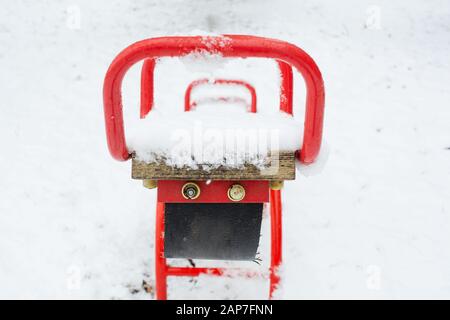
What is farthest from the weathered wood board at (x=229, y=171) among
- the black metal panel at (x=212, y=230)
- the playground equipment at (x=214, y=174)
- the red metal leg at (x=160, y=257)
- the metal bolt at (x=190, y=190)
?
the red metal leg at (x=160, y=257)

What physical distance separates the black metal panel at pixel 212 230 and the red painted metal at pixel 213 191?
0.06 m

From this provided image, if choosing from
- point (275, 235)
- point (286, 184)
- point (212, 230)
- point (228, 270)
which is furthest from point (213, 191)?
point (286, 184)

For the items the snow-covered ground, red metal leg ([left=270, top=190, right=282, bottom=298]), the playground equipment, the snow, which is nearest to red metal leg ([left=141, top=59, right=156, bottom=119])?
the playground equipment

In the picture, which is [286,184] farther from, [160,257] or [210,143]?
[210,143]

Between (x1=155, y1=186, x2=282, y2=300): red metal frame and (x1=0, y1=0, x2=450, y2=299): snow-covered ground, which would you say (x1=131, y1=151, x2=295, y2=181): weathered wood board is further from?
(x1=0, y1=0, x2=450, y2=299): snow-covered ground

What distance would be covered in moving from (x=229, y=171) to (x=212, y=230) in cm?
37

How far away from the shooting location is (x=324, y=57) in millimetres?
3424

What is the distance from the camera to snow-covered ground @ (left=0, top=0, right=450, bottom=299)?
2555mm

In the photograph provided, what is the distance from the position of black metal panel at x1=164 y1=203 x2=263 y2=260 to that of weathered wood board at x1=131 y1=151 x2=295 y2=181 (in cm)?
24

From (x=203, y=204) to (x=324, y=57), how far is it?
2.19 metres

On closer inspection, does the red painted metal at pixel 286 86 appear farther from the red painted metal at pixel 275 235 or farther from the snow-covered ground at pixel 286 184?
the snow-covered ground at pixel 286 184

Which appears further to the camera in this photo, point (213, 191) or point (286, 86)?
point (286, 86)

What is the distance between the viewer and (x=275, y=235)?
2.14m

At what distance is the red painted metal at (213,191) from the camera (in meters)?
1.59
